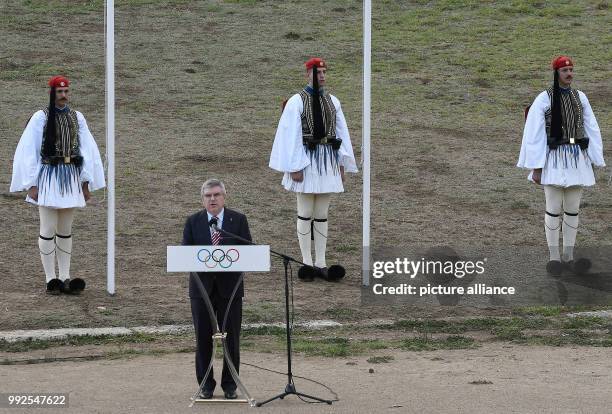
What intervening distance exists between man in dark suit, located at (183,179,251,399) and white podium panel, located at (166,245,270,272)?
246 mm

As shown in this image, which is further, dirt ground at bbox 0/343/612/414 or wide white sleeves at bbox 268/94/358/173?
wide white sleeves at bbox 268/94/358/173

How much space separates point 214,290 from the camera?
9727 millimetres

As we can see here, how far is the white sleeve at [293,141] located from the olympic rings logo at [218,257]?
4.39 metres

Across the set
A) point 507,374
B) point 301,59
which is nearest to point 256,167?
point 301,59

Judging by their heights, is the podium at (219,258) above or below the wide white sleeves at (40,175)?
below

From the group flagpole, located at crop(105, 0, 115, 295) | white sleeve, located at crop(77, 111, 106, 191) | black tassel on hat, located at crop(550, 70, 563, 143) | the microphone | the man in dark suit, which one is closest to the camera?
the microphone

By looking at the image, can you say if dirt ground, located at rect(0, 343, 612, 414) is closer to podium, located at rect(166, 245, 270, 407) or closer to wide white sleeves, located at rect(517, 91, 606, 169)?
podium, located at rect(166, 245, 270, 407)

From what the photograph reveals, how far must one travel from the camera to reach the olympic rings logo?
9383mm

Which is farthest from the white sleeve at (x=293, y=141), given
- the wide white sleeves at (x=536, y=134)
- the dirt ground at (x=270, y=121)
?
the wide white sleeves at (x=536, y=134)

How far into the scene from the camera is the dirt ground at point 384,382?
957cm

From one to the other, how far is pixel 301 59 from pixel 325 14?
2.66m

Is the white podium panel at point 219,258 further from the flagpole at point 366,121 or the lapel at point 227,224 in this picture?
the flagpole at point 366,121

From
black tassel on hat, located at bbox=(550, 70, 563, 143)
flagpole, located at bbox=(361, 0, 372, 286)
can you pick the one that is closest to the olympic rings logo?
flagpole, located at bbox=(361, 0, 372, 286)

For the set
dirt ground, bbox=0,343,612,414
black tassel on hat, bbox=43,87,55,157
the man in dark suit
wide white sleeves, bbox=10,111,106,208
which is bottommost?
dirt ground, bbox=0,343,612,414
